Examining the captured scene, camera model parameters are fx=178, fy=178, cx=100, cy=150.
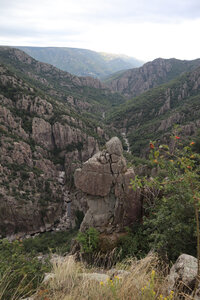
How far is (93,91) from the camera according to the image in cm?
15538

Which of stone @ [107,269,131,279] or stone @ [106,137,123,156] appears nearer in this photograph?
stone @ [107,269,131,279]

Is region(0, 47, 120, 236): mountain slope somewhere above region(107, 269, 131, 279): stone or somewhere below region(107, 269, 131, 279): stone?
below

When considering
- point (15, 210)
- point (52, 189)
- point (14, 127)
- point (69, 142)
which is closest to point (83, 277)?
point (15, 210)

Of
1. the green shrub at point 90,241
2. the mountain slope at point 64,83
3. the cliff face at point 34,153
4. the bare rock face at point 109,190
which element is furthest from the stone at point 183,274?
the mountain slope at point 64,83

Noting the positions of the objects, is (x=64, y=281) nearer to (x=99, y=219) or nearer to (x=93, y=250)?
(x=93, y=250)

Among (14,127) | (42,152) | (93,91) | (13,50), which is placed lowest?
(42,152)

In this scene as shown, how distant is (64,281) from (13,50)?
157639mm

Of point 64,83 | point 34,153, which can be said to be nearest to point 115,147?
point 34,153

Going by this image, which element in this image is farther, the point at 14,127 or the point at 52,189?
the point at 14,127

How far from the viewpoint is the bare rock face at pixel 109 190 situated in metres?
13.4

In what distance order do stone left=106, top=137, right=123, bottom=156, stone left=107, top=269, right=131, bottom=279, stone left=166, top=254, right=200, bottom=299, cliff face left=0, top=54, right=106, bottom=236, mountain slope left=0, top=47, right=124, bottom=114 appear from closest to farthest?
stone left=166, top=254, right=200, bottom=299, stone left=107, top=269, right=131, bottom=279, stone left=106, top=137, right=123, bottom=156, cliff face left=0, top=54, right=106, bottom=236, mountain slope left=0, top=47, right=124, bottom=114

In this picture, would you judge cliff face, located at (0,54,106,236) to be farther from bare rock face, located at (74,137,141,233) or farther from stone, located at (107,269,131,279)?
stone, located at (107,269,131,279)

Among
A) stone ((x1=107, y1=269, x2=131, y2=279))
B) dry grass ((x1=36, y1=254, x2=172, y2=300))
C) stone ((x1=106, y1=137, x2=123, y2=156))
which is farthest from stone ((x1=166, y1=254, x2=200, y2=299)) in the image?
stone ((x1=106, y1=137, x2=123, y2=156))

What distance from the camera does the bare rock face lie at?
13.4 meters
